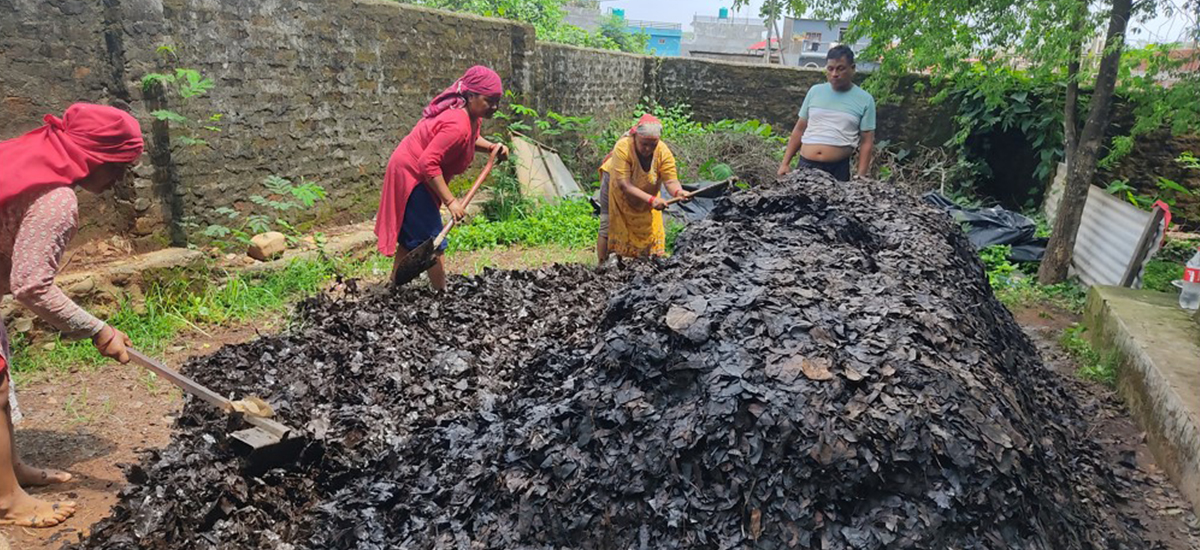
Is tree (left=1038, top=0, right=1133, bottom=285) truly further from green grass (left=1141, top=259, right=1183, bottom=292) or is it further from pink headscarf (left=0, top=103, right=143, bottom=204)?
pink headscarf (left=0, top=103, right=143, bottom=204)

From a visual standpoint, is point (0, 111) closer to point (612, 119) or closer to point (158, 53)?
point (158, 53)

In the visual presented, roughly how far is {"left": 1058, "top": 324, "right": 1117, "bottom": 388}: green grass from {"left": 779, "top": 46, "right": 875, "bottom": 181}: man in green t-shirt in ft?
5.87

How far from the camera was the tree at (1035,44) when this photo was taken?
18.2 ft

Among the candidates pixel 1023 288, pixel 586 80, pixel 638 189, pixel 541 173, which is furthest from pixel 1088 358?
pixel 586 80

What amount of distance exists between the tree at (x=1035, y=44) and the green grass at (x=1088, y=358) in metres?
1.44

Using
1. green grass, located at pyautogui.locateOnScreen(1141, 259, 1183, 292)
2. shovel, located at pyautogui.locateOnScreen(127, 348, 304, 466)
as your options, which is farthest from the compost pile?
green grass, located at pyautogui.locateOnScreen(1141, 259, 1183, 292)

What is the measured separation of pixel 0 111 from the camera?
4.00 metres

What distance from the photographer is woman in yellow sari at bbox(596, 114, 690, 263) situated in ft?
16.9

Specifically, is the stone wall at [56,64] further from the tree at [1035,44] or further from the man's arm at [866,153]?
the tree at [1035,44]

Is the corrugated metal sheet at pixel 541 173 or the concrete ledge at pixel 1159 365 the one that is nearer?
the concrete ledge at pixel 1159 365

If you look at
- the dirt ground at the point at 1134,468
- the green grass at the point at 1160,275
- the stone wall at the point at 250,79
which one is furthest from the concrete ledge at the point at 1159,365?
the stone wall at the point at 250,79

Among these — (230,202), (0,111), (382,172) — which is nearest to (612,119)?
(382,172)

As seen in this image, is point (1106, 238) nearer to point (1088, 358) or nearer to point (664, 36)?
point (1088, 358)

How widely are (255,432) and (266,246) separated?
9.87 ft
